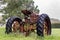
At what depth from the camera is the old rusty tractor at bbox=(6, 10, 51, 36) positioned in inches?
330

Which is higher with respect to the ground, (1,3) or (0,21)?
(1,3)

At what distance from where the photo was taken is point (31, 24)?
9.07 meters

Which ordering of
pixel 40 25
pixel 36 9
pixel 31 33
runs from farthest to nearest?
pixel 36 9
pixel 31 33
pixel 40 25

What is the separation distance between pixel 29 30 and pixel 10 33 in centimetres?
85

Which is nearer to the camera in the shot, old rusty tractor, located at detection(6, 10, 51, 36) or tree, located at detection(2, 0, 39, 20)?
old rusty tractor, located at detection(6, 10, 51, 36)

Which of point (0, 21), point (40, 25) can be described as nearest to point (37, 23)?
point (40, 25)

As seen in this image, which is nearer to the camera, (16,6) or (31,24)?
(31,24)

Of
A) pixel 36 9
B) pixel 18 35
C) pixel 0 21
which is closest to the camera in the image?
pixel 18 35

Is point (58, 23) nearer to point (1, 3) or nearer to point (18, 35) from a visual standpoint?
point (1, 3)

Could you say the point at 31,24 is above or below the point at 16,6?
below

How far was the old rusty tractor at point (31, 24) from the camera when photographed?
839 centimetres

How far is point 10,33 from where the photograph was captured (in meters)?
9.50

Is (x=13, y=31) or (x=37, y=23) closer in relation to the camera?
(x=37, y=23)

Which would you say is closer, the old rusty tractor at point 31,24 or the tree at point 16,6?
the old rusty tractor at point 31,24
